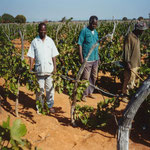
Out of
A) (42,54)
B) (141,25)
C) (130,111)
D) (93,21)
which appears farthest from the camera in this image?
(93,21)

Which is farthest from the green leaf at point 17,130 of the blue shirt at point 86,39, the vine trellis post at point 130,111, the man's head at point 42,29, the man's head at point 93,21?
the man's head at point 93,21

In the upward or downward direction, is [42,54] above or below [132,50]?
below

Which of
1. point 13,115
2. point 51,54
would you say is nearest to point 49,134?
point 13,115

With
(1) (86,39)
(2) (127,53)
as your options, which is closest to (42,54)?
(1) (86,39)

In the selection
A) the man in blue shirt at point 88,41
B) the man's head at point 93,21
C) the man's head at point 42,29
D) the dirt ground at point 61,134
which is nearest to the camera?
the dirt ground at point 61,134

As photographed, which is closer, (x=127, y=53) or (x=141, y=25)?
(x=141, y=25)

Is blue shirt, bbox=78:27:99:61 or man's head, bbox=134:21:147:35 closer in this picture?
man's head, bbox=134:21:147:35

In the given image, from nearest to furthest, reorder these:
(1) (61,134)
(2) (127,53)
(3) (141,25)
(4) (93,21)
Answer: (1) (61,134)
(3) (141,25)
(4) (93,21)
(2) (127,53)

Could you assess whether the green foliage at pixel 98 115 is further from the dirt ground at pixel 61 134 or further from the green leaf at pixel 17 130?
the green leaf at pixel 17 130

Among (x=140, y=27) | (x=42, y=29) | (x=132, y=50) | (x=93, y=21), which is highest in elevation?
(x=93, y=21)

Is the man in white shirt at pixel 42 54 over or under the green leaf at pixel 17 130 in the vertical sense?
over

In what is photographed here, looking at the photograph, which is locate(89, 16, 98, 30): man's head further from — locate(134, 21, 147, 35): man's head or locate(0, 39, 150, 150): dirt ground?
locate(0, 39, 150, 150): dirt ground

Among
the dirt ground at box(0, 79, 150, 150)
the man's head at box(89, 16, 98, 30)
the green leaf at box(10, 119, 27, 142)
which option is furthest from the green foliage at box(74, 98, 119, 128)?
the green leaf at box(10, 119, 27, 142)

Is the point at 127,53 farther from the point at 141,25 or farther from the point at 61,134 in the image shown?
the point at 61,134
